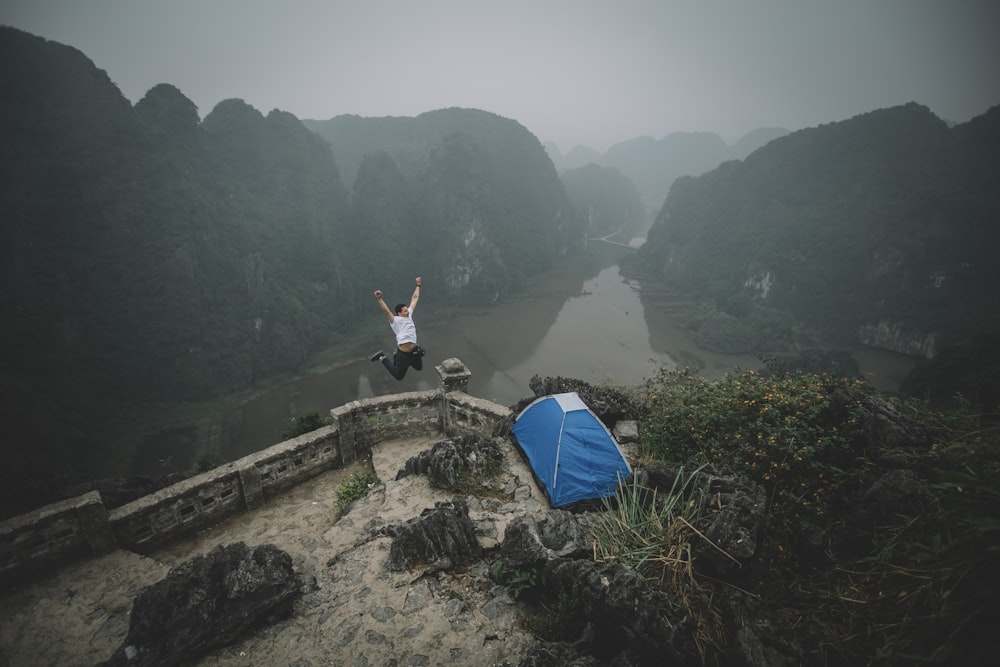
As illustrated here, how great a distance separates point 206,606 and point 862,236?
317 feet

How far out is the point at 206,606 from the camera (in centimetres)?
442

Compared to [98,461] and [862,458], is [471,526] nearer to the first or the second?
[862,458]

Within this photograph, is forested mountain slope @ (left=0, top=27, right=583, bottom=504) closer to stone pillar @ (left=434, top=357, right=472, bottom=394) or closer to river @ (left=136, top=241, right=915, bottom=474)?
river @ (left=136, top=241, right=915, bottom=474)

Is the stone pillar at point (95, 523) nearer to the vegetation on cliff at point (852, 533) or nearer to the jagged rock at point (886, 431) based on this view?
the vegetation on cliff at point (852, 533)

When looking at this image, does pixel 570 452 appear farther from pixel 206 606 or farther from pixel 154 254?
pixel 154 254

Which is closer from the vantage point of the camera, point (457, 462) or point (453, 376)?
point (457, 462)

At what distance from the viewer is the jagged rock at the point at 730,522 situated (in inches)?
163

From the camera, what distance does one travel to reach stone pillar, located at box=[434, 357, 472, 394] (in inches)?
380

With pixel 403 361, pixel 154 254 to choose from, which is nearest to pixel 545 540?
pixel 403 361

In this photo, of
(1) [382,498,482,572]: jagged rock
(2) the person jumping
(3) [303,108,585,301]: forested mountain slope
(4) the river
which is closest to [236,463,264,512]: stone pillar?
(2) the person jumping

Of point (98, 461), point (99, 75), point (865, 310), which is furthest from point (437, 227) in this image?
point (865, 310)

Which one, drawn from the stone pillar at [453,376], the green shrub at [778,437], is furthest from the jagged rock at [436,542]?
the stone pillar at [453,376]

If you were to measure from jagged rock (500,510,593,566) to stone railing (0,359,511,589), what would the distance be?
357cm

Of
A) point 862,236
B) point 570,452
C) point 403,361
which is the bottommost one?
point 862,236
